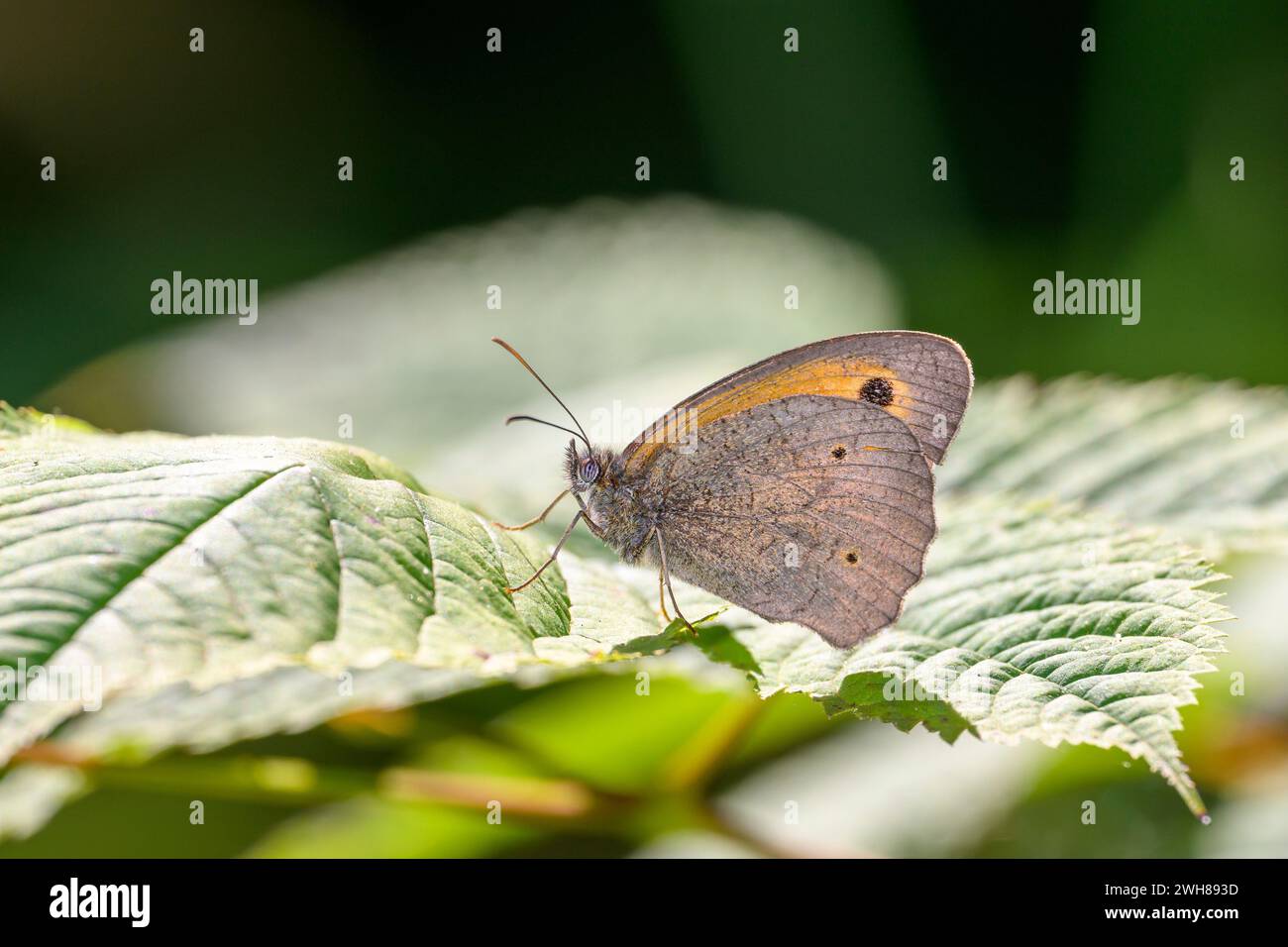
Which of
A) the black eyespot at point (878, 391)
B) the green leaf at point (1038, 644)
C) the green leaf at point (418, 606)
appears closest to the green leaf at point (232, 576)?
the green leaf at point (418, 606)

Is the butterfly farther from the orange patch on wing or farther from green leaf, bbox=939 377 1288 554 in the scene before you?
green leaf, bbox=939 377 1288 554

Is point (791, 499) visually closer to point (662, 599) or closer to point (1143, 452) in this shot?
point (662, 599)

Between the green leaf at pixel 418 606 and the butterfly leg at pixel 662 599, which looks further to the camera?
the butterfly leg at pixel 662 599

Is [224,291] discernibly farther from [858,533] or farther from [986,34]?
[858,533]

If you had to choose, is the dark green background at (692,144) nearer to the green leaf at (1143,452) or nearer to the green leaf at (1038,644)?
the green leaf at (1143,452)

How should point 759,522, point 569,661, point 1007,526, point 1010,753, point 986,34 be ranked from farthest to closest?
point 986,34 → point 1010,753 → point 759,522 → point 1007,526 → point 569,661

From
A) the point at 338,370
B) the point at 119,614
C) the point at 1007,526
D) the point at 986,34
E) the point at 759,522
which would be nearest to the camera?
the point at 119,614
